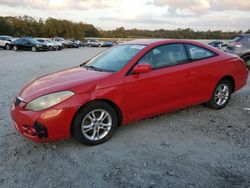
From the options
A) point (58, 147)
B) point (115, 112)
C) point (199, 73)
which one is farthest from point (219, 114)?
point (58, 147)

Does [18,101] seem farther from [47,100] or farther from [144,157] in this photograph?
[144,157]

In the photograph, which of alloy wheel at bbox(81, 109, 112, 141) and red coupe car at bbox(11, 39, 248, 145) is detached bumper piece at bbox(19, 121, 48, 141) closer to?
red coupe car at bbox(11, 39, 248, 145)

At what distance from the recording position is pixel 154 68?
16.8 feet

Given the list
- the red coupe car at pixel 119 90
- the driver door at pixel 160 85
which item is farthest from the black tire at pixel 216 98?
the driver door at pixel 160 85

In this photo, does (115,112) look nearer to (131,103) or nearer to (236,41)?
(131,103)

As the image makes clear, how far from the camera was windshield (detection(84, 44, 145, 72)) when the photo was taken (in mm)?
5016

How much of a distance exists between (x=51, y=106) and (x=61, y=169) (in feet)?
2.83

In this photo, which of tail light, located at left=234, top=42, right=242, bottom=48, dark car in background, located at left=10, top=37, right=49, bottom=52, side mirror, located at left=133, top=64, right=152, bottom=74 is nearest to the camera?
side mirror, located at left=133, top=64, right=152, bottom=74

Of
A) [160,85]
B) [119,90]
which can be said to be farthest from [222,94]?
[119,90]

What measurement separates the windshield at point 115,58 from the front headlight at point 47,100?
0.96 meters

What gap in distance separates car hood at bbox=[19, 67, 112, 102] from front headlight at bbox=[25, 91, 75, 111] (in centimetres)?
7

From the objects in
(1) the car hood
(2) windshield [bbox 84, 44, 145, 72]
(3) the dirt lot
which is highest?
(2) windshield [bbox 84, 44, 145, 72]

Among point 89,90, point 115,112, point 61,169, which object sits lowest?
point 61,169

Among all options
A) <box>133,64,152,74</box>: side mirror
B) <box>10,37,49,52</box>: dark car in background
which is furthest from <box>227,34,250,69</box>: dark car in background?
<box>10,37,49,52</box>: dark car in background
